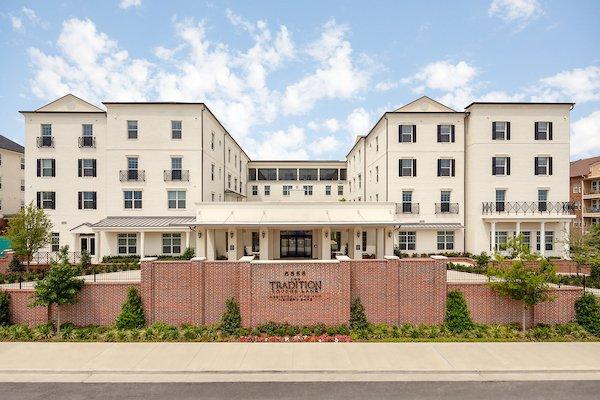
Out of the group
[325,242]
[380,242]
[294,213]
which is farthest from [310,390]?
[380,242]

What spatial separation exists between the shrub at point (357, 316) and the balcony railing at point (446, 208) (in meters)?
17.6

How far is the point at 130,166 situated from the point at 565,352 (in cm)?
3108

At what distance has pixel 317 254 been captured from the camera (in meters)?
27.5

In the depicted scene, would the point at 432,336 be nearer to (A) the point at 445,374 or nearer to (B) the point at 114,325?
(A) the point at 445,374

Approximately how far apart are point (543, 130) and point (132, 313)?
34049 millimetres

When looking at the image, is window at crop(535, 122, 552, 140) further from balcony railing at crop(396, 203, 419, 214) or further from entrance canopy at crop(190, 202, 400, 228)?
entrance canopy at crop(190, 202, 400, 228)

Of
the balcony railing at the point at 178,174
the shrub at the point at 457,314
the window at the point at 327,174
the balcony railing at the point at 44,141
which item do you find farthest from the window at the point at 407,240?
the balcony railing at the point at 44,141

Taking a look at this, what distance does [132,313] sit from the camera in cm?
1532

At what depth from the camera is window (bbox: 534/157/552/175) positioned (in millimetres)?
29188

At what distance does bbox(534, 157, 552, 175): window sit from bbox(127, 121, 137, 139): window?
34.9m

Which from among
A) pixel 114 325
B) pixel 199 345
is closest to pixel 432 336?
pixel 199 345

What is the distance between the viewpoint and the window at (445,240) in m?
29.9

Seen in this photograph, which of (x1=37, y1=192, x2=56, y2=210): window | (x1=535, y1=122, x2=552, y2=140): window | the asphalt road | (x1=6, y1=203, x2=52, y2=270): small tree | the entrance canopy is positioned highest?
(x1=535, y1=122, x2=552, y2=140): window

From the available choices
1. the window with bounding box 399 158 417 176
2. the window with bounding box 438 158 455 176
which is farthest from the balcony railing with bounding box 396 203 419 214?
the window with bounding box 438 158 455 176
